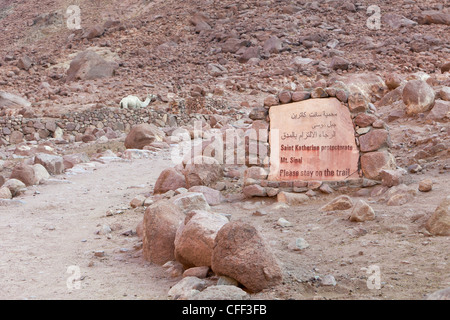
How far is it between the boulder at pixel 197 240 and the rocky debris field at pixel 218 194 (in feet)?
0.04

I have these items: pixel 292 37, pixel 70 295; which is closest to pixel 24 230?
pixel 70 295

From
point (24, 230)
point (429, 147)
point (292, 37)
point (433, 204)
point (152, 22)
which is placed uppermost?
point (152, 22)

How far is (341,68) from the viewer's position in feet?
56.0

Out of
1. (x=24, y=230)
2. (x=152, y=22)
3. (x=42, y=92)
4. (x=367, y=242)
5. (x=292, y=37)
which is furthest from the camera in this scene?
(x=152, y=22)

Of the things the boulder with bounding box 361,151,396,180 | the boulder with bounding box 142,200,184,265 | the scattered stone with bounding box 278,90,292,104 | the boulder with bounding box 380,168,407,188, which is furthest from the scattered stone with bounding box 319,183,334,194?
the boulder with bounding box 142,200,184,265

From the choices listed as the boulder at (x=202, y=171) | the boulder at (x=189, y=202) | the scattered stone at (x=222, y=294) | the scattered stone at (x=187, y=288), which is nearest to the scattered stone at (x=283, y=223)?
the boulder at (x=189, y=202)

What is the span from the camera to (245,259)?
2855 mm

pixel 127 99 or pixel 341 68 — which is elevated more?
pixel 341 68

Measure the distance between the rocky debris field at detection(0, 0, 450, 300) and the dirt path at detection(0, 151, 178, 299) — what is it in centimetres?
2

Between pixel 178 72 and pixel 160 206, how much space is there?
16100 mm

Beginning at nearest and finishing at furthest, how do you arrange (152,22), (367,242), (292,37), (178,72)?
(367,242), (178,72), (292,37), (152,22)

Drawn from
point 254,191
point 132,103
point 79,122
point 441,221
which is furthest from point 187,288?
point 132,103

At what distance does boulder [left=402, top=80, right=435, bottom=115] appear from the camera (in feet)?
24.3

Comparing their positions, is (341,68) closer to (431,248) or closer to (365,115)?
(365,115)
